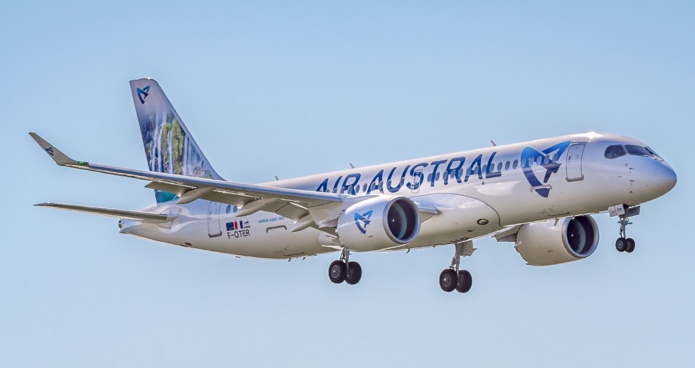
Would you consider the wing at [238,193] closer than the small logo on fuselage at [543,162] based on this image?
Yes

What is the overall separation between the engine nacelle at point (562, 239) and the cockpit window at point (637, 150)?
6.76 meters

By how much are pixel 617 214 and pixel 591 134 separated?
2.85 meters

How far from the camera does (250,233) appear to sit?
56.4m

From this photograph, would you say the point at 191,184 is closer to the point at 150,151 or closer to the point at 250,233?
the point at 250,233

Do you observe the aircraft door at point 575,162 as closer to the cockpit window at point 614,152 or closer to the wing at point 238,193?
the cockpit window at point 614,152

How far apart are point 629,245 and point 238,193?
12.8 metres

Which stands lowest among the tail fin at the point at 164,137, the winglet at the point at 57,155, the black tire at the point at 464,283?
the black tire at the point at 464,283

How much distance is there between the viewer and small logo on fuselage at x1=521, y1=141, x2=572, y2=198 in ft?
161

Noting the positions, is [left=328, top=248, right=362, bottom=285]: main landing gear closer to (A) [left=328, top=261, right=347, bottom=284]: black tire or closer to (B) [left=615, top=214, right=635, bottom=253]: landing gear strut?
(A) [left=328, top=261, right=347, bottom=284]: black tire

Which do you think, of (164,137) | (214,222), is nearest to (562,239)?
(214,222)

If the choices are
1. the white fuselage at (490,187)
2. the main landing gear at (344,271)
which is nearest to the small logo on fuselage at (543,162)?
the white fuselage at (490,187)

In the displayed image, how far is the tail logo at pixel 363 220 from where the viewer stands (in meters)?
50.0

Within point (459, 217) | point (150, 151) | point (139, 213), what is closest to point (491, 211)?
point (459, 217)

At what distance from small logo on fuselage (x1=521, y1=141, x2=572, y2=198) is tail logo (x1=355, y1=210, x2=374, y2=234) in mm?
5197
